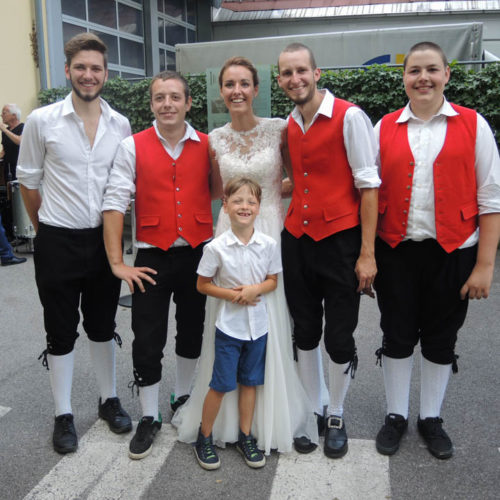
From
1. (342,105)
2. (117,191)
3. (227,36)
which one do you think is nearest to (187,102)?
(117,191)

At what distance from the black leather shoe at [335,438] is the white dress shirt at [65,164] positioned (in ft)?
5.30

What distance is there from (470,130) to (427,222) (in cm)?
47

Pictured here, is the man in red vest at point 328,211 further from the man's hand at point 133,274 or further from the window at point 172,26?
the window at point 172,26

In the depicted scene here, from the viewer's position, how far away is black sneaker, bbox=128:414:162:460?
2.79 metres

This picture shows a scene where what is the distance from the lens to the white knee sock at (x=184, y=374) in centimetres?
313

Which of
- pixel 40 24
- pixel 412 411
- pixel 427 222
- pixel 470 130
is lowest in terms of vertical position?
pixel 412 411

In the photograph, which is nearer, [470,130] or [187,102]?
[470,130]

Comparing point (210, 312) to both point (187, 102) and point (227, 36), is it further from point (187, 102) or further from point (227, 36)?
point (227, 36)

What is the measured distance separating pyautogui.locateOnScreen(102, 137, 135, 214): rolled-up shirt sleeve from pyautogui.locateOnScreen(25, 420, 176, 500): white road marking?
1262 millimetres

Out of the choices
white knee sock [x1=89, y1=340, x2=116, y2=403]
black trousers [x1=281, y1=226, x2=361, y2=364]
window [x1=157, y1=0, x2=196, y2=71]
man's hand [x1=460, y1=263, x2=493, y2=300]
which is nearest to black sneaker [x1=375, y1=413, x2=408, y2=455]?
black trousers [x1=281, y1=226, x2=361, y2=364]

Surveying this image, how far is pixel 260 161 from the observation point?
279 centimetres

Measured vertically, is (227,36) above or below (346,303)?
above

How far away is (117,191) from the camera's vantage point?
2.68 metres

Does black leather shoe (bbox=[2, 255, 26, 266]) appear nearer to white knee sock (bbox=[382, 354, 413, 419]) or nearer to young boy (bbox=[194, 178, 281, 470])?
young boy (bbox=[194, 178, 281, 470])
